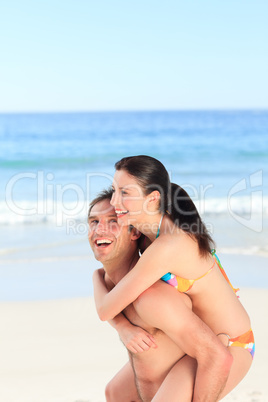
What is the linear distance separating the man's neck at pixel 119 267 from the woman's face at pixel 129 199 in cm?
28

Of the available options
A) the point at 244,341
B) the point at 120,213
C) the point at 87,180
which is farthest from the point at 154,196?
the point at 87,180

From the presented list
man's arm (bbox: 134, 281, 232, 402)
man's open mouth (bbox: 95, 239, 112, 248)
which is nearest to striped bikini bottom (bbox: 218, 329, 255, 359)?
man's arm (bbox: 134, 281, 232, 402)

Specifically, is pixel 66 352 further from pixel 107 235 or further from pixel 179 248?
pixel 179 248

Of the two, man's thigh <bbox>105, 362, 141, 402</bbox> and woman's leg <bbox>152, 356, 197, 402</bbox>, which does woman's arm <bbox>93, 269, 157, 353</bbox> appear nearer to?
woman's leg <bbox>152, 356, 197, 402</bbox>

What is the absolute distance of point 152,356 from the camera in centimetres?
280

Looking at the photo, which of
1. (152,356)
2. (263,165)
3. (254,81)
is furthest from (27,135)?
(152,356)

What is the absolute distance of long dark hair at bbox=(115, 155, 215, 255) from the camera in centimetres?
275

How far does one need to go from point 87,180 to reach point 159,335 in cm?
1519

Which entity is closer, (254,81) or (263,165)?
(263,165)

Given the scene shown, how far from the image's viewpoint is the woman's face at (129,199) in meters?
2.75

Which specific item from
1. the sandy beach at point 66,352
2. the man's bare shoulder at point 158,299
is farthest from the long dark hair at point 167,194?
the sandy beach at point 66,352

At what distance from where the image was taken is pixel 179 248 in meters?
2.67

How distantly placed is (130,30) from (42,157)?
1880 cm

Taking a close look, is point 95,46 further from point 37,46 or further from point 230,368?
point 230,368
